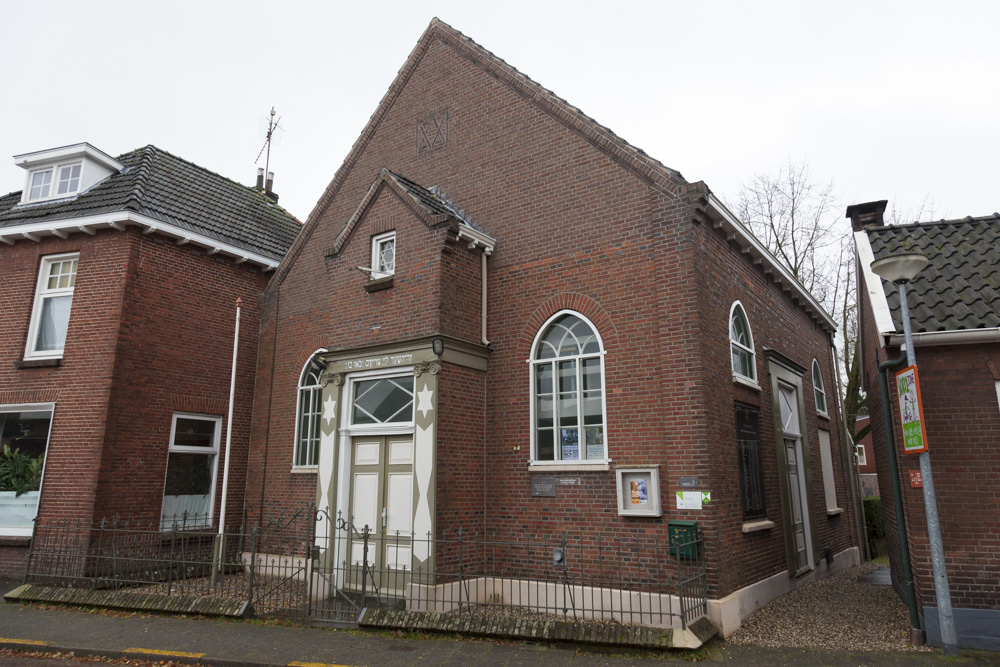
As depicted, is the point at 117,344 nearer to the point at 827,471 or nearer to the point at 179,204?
the point at 179,204

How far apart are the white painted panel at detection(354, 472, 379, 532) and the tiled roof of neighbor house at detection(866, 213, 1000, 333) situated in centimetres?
806

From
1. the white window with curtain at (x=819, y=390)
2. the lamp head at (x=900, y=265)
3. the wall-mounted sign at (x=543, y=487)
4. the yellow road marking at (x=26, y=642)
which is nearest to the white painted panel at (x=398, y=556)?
the wall-mounted sign at (x=543, y=487)

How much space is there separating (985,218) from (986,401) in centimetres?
372

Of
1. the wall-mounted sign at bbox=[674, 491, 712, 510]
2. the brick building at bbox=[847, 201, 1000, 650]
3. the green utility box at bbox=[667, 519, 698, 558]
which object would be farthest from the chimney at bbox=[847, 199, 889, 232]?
the green utility box at bbox=[667, 519, 698, 558]

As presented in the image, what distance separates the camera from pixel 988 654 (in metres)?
7.23

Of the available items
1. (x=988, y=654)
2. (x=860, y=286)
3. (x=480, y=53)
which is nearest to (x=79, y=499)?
(x=480, y=53)

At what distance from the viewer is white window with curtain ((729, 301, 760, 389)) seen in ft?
36.6

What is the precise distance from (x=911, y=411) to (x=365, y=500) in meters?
8.06

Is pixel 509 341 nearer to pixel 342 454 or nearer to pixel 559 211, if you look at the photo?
pixel 559 211

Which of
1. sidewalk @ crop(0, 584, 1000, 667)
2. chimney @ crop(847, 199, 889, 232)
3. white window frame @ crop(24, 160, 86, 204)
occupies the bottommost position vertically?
sidewalk @ crop(0, 584, 1000, 667)

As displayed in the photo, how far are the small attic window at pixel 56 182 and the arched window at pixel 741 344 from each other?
14188mm

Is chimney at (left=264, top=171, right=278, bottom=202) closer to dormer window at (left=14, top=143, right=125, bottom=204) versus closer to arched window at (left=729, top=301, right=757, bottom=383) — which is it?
dormer window at (left=14, top=143, right=125, bottom=204)

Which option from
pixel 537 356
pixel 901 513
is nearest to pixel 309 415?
pixel 537 356

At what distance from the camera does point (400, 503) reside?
33.7ft
